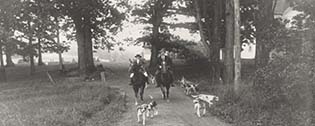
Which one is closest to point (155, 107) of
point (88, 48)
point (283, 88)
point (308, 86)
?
point (283, 88)

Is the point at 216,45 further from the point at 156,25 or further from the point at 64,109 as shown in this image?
the point at 64,109

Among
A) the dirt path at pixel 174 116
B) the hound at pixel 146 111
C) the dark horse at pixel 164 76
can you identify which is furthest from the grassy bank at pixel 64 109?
the dark horse at pixel 164 76

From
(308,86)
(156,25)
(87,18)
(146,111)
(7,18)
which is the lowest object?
(146,111)

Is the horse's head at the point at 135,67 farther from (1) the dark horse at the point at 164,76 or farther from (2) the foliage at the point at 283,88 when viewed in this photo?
(2) the foliage at the point at 283,88

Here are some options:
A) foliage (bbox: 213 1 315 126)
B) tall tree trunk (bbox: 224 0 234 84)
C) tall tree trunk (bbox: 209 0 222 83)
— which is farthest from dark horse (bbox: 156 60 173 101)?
tall tree trunk (bbox: 209 0 222 83)

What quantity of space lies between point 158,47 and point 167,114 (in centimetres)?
2075

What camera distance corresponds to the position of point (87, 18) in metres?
37.6

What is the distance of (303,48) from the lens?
632 inches

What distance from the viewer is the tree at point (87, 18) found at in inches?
1404

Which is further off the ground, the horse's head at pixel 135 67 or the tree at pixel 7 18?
the tree at pixel 7 18

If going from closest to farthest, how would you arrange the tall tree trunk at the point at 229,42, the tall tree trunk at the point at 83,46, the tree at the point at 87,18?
the tall tree trunk at the point at 229,42 → the tree at the point at 87,18 → the tall tree trunk at the point at 83,46

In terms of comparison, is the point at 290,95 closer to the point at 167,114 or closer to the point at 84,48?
the point at 167,114

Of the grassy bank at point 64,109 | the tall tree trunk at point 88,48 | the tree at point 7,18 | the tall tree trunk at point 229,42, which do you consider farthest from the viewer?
the tall tree trunk at point 88,48

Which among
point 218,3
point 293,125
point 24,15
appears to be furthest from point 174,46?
point 293,125
